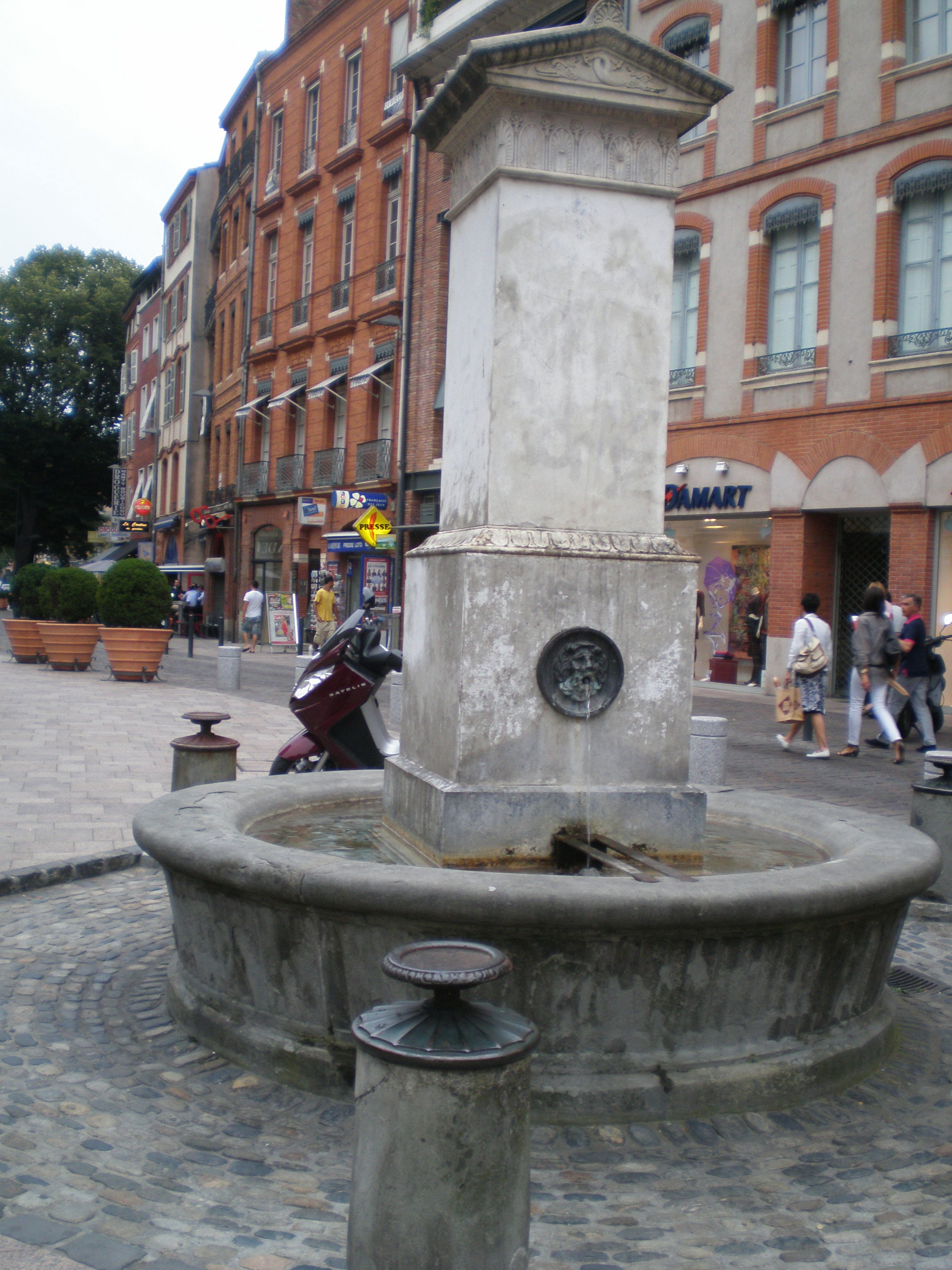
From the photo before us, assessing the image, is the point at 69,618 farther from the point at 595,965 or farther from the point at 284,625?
the point at 595,965

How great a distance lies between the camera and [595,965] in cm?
321

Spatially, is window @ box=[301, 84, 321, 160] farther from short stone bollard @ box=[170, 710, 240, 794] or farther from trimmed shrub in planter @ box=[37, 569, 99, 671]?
short stone bollard @ box=[170, 710, 240, 794]

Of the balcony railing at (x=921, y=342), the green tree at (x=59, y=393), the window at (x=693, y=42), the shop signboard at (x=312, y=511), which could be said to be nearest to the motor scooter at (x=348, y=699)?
the balcony railing at (x=921, y=342)

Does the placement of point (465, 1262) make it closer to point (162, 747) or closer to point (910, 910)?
point (910, 910)

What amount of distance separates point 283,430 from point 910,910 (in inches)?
1218

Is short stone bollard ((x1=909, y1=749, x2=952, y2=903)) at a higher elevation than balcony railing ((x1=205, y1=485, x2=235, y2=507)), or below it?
below

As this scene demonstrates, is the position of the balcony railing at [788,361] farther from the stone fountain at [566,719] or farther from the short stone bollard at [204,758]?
the stone fountain at [566,719]

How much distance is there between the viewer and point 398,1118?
2107 mm

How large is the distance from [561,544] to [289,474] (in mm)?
30878

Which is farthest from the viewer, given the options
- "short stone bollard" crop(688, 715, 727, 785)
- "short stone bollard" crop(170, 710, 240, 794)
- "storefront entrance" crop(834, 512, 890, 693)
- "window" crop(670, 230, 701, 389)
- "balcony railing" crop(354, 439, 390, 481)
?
"balcony railing" crop(354, 439, 390, 481)

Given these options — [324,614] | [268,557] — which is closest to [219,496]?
[268,557]

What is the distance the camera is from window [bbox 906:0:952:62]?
17250 mm

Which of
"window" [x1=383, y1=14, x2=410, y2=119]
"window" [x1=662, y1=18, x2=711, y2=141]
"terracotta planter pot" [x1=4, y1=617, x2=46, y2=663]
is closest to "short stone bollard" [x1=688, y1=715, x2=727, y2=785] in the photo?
"window" [x1=662, y1=18, x2=711, y2=141]

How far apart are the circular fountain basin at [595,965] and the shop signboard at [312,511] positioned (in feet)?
91.7
